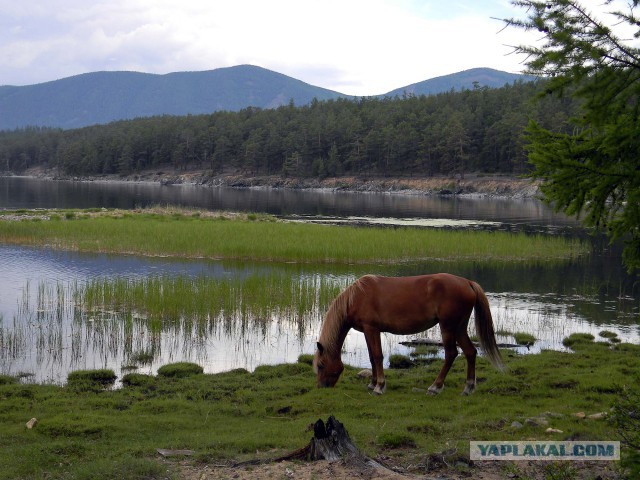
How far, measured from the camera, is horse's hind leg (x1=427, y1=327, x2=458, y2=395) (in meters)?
10.1

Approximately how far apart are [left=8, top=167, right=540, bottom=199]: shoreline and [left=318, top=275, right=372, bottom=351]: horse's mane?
6439 centimetres

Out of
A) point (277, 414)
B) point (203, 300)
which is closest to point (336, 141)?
point (203, 300)

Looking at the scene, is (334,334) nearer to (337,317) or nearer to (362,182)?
(337,317)

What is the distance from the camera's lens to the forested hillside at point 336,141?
94125mm

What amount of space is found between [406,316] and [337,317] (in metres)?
1.16

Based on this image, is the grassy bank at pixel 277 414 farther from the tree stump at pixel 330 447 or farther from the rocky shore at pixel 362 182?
the rocky shore at pixel 362 182

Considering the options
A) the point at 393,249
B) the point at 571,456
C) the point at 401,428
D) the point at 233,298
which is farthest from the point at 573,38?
the point at 393,249

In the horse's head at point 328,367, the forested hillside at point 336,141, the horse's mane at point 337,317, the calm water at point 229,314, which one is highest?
the forested hillside at point 336,141

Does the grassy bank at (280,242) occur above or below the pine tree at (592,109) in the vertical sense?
below

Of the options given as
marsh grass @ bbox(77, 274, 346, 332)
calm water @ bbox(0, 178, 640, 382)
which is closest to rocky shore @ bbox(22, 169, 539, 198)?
calm water @ bbox(0, 178, 640, 382)

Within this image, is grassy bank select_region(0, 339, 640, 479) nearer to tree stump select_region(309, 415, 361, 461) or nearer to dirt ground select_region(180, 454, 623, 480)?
dirt ground select_region(180, 454, 623, 480)

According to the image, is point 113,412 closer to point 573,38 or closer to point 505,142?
point 573,38

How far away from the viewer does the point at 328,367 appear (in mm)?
10422

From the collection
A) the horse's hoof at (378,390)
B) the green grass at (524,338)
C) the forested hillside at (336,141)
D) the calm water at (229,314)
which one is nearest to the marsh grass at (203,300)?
the calm water at (229,314)
